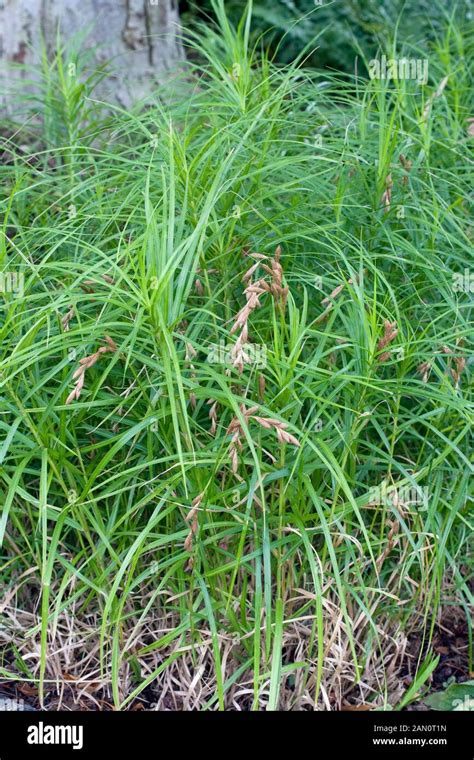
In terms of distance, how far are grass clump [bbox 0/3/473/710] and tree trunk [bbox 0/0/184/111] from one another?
178 cm

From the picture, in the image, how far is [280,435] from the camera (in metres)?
2.25

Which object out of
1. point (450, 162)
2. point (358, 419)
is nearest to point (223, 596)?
point (358, 419)

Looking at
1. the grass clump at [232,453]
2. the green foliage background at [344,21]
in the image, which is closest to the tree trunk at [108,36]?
the green foliage background at [344,21]

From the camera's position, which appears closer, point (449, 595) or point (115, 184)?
point (449, 595)

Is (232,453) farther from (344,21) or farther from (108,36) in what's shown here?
(344,21)

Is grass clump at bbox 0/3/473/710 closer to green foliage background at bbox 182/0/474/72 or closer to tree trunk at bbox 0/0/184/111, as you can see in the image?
tree trunk at bbox 0/0/184/111

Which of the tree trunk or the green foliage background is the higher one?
the green foliage background

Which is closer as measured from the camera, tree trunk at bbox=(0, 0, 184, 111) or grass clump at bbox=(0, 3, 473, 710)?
grass clump at bbox=(0, 3, 473, 710)

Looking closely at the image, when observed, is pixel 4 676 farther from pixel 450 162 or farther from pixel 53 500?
pixel 450 162

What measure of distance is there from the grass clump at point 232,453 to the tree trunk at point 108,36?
1.78 m

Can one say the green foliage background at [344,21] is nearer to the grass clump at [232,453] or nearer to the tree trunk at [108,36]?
the tree trunk at [108,36]

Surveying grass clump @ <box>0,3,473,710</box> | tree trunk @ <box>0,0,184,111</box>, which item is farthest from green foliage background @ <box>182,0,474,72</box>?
grass clump @ <box>0,3,473,710</box>

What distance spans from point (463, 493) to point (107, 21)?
11.0 feet

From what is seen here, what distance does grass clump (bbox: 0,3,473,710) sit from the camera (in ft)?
8.27
